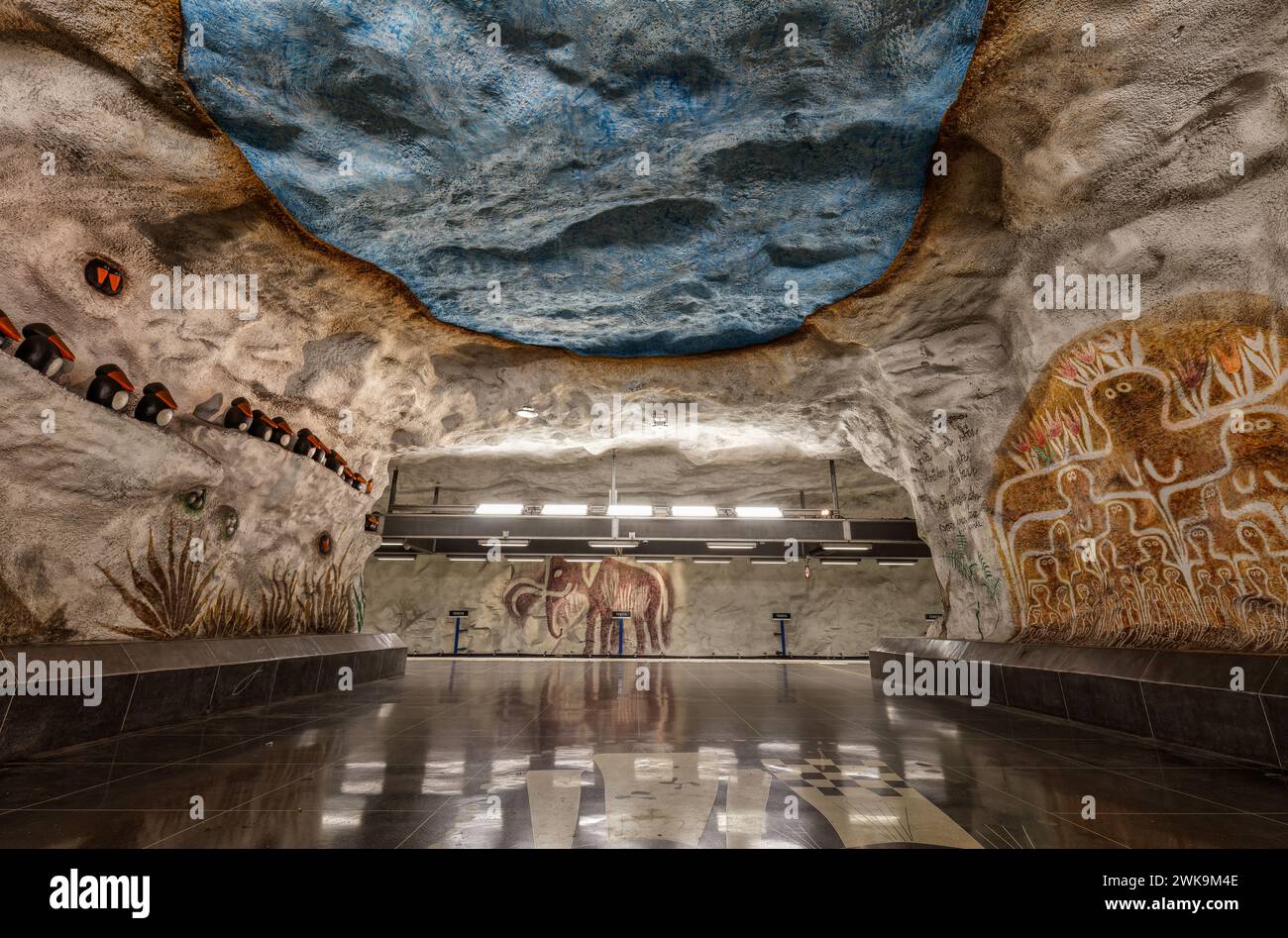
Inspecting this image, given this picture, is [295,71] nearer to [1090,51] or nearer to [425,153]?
[425,153]

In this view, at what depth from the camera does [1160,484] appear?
17.1 ft

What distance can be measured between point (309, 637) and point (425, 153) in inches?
228

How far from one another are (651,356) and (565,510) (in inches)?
286

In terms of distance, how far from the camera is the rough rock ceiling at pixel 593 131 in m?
3.80

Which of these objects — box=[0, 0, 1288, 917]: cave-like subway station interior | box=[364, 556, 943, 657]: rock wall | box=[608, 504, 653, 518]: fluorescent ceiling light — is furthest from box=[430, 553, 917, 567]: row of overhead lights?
box=[0, 0, 1288, 917]: cave-like subway station interior

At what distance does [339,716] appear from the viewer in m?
5.49

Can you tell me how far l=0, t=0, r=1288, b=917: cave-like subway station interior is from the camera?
3186 mm

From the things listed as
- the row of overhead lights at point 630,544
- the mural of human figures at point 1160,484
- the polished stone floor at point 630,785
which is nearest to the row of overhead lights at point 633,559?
the row of overhead lights at point 630,544

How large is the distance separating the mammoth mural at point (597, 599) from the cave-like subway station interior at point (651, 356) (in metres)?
9.10

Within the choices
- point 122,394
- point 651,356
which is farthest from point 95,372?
point 651,356

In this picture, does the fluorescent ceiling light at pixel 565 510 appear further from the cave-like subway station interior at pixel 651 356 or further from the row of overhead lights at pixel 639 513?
the cave-like subway station interior at pixel 651 356

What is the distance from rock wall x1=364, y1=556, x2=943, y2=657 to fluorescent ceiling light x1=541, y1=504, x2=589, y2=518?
2.17 m

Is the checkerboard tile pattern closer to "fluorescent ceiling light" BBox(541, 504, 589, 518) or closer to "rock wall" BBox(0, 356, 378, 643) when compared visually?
"rock wall" BBox(0, 356, 378, 643)
